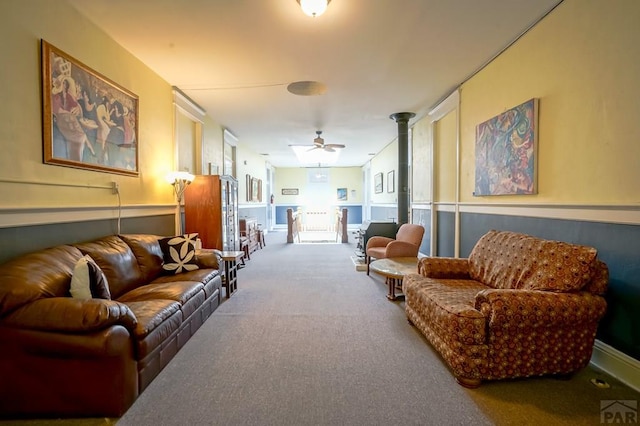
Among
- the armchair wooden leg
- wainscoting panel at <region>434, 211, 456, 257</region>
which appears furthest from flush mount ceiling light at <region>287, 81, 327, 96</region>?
the armchair wooden leg

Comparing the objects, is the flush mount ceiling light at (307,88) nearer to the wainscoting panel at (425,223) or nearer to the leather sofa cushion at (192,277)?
the leather sofa cushion at (192,277)

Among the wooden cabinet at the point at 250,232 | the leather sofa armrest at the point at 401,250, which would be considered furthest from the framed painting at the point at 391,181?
the wooden cabinet at the point at 250,232

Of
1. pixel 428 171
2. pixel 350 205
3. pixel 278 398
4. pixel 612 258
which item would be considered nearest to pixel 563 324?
pixel 612 258

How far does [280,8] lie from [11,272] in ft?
8.76

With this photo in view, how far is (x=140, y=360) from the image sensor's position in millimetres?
1860

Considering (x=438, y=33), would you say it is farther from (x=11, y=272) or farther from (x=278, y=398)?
(x=11, y=272)

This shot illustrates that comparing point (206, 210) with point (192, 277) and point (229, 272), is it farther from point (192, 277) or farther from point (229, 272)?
point (192, 277)

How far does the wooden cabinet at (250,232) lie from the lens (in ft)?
21.5

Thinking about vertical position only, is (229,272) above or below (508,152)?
below

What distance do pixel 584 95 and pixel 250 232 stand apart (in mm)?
6089

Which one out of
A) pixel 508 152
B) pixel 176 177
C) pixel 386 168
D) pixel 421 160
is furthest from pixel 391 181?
pixel 176 177

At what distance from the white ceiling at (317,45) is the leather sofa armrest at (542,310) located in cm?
233

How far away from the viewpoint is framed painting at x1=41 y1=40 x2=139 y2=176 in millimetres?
2270

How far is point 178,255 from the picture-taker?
3234mm
